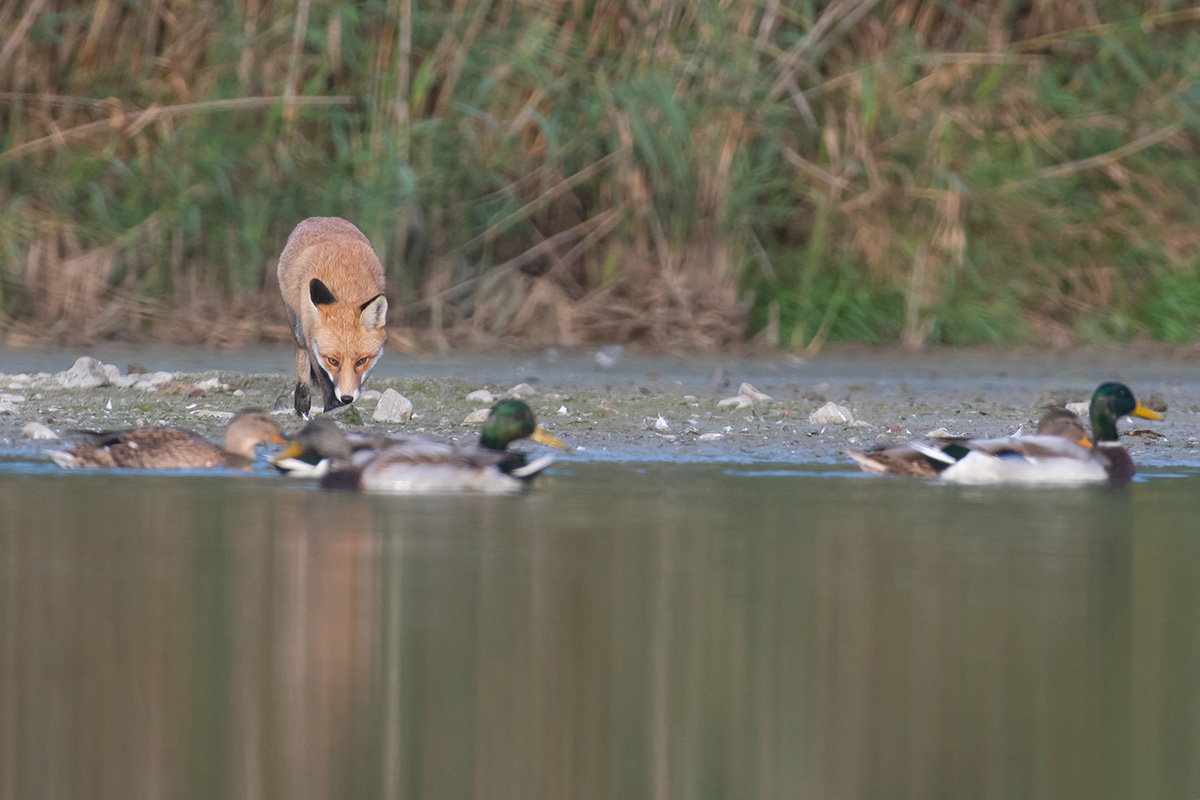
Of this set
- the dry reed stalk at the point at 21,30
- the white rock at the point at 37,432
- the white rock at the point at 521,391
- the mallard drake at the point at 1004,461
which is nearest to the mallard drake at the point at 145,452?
the white rock at the point at 37,432

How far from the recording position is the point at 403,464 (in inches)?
277

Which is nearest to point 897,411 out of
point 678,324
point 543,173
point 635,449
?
point 635,449

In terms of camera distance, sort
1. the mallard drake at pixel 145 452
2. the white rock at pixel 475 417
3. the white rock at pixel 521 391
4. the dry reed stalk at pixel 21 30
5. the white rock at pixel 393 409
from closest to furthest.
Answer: the mallard drake at pixel 145 452, the white rock at pixel 475 417, the white rock at pixel 393 409, the white rock at pixel 521 391, the dry reed stalk at pixel 21 30

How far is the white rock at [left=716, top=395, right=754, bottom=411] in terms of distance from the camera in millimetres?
9352

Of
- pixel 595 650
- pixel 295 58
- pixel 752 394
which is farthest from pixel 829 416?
pixel 295 58

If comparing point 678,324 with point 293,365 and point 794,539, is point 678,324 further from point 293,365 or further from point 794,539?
point 794,539

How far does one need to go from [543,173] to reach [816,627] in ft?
25.7

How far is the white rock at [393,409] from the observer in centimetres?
904

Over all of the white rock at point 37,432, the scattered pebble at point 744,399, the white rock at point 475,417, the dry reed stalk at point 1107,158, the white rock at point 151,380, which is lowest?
the white rock at point 37,432

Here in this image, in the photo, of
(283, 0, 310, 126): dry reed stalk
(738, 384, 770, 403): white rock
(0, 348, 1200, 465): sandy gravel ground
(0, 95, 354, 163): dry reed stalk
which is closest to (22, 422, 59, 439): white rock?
(0, 348, 1200, 465): sandy gravel ground

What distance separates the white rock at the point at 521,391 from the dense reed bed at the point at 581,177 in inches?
81.8

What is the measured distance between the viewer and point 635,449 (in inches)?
326

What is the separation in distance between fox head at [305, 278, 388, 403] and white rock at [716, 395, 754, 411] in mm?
1777

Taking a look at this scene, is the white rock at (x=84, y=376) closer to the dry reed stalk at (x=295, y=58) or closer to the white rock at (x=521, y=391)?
the white rock at (x=521, y=391)
